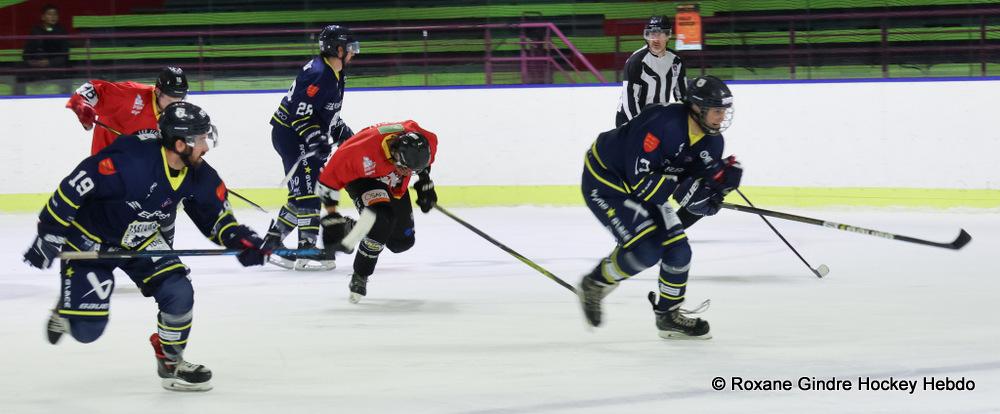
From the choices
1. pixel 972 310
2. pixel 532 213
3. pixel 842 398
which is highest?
pixel 842 398

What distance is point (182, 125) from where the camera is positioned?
11.5 feet

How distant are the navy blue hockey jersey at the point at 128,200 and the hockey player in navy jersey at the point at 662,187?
4.68ft

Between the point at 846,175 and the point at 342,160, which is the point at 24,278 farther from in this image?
the point at 846,175

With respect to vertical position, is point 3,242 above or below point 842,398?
below

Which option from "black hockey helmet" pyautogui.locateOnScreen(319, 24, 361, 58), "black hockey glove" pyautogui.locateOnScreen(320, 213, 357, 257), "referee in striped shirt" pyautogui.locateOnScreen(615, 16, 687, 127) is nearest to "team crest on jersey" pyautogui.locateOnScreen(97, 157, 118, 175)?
"black hockey glove" pyautogui.locateOnScreen(320, 213, 357, 257)

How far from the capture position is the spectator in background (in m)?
9.83

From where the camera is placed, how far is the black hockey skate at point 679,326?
435 cm

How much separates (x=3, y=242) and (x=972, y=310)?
5609 mm

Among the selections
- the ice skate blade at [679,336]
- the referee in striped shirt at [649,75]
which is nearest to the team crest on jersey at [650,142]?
the ice skate blade at [679,336]

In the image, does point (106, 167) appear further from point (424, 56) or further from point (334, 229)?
point (424, 56)

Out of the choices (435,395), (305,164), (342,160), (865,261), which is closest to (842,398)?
(435,395)

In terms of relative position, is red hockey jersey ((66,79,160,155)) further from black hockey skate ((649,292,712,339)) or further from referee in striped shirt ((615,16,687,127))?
black hockey skate ((649,292,712,339))

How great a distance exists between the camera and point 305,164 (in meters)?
6.70

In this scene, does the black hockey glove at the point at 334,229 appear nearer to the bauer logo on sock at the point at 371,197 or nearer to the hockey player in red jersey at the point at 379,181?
the hockey player in red jersey at the point at 379,181
